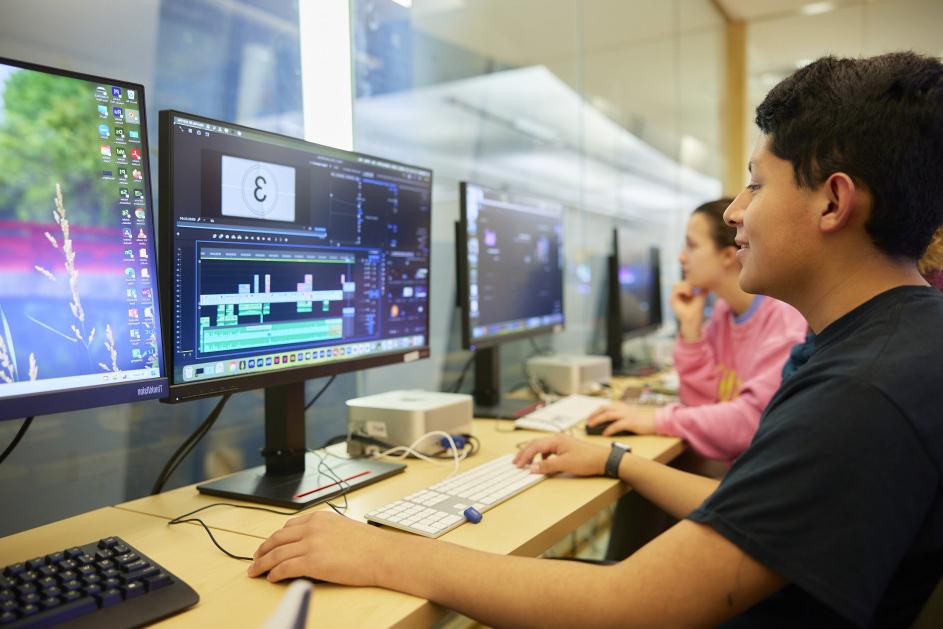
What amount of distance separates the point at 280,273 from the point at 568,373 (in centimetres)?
124

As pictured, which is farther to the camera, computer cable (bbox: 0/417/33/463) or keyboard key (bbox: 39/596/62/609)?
computer cable (bbox: 0/417/33/463)

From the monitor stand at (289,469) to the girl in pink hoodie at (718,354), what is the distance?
25.2 inches

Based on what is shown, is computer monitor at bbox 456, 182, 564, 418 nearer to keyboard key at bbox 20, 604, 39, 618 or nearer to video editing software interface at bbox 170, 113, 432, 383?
video editing software interface at bbox 170, 113, 432, 383

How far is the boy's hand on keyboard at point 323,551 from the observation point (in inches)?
30.9

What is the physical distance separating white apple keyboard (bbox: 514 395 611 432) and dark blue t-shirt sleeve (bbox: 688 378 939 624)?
975 mm

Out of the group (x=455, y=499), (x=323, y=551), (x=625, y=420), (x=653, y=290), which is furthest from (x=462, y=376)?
(x=653, y=290)

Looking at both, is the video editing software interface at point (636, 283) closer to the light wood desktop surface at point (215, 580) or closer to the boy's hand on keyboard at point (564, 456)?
the boy's hand on keyboard at point (564, 456)

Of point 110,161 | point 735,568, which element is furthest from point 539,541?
point 110,161

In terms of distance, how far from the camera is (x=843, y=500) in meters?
0.64

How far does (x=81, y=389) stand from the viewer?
2.74ft

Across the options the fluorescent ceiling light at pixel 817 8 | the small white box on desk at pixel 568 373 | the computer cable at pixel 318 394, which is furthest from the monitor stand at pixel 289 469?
the fluorescent ceiling light at pixel 817 8

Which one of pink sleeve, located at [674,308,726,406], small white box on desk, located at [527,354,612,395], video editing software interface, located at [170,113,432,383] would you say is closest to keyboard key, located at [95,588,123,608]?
video editing software interface, located at [170,113,432,383]

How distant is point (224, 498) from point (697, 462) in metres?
1.41

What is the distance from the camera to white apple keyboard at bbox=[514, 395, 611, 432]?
1663mm
